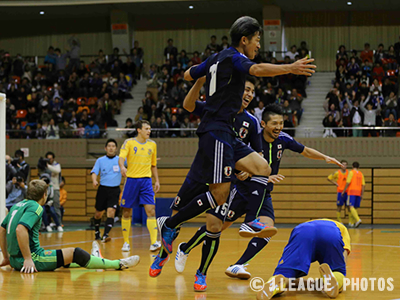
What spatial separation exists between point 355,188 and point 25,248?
12687 mm

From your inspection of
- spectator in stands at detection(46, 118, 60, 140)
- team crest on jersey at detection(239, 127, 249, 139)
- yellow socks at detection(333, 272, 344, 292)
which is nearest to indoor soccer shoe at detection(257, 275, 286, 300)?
yellow socks at detection(333, 272, 344, 292)

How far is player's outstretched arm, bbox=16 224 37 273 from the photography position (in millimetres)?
5883

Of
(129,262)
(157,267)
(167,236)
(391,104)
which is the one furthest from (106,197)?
(391,104)

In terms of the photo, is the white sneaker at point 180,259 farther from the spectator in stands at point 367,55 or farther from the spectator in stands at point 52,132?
the spectator in stands at point 367,55

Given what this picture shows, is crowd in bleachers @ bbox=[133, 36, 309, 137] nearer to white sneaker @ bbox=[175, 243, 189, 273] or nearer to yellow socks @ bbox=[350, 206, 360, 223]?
yellow socks @ bbox=[350, 206, 360, 223]

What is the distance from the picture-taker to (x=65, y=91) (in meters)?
23.5

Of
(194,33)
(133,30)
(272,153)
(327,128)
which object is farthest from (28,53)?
(272,153)

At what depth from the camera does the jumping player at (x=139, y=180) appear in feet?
29.7

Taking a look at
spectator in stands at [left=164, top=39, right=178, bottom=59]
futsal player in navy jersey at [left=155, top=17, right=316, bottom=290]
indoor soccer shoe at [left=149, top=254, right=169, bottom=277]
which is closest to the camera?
futsal player in navy jersey at [left=155, top=17, right=316, bottom=290]

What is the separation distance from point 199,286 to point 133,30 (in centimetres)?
2410

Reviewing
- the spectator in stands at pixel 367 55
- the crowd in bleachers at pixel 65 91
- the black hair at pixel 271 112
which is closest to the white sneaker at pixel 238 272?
the black hair at pixel 271 112

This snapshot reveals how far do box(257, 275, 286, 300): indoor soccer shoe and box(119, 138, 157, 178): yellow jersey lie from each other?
4.93 m

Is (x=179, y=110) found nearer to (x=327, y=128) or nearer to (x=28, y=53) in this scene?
(x=327, y=128)

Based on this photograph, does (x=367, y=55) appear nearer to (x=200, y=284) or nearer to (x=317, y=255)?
(x=317, y=255)
